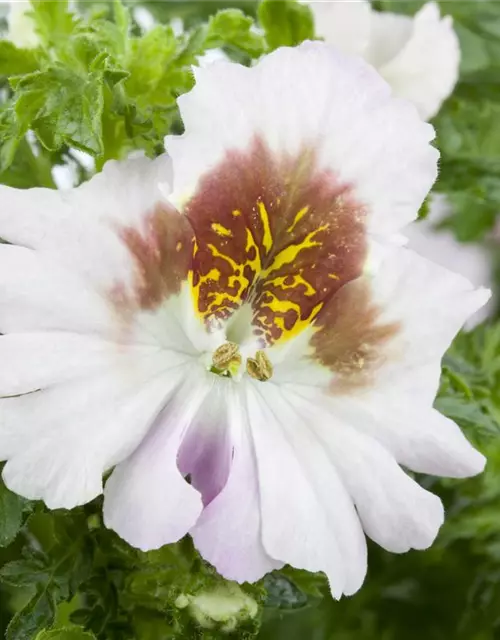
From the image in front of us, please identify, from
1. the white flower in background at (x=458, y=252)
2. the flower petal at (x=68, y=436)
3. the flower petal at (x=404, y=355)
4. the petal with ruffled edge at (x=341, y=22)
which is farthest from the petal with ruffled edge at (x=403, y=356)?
the white flower in background at (x=458, y=252)

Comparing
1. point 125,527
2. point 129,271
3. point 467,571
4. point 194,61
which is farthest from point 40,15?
point 467,571

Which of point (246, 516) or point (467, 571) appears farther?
point (467, 571)

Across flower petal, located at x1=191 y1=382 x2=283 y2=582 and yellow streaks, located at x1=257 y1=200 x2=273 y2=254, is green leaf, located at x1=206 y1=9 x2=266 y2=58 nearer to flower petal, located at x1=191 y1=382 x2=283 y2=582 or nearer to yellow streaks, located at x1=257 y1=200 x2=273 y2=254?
yellow streaks, located at x1=257 y1=200 x2=273 y2=254

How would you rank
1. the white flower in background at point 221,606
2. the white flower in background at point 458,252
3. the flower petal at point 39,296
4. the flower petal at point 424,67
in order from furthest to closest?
the white flower in background at point 458,252 < the flower petal at point 424,67 < the white flower in background at point 221,606 < the flower petal at point 39,296

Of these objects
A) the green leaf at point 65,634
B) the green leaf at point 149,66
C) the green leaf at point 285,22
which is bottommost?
the green leaf at point 65,634

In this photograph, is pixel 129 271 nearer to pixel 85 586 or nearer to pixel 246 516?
pixel 246 516

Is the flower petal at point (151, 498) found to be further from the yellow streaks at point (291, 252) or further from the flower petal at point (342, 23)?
the flower petal at point (342, 23)
